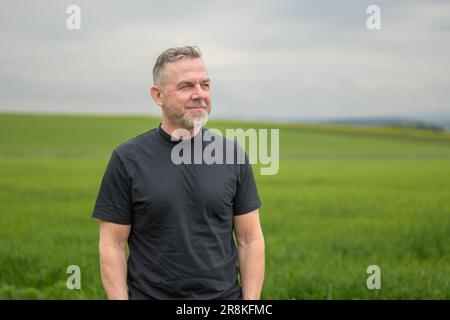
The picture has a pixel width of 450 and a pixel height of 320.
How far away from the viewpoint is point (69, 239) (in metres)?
9.49

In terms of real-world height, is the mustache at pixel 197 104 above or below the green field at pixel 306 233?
above

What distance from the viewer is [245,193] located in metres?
3.24

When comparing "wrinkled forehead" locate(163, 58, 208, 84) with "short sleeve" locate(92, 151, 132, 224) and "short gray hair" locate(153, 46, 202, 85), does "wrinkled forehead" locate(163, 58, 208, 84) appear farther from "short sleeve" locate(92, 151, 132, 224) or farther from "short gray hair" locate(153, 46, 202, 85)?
"short sleeve" locate(92, 151, 132, 224)

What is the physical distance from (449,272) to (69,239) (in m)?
5.73

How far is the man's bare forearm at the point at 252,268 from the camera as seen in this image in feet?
10.9

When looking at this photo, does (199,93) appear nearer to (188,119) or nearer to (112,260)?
(188,119)

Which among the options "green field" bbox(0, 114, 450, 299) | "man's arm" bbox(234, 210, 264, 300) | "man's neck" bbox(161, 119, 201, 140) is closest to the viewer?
"man's neck" bbox(161, 119, 201, 140)

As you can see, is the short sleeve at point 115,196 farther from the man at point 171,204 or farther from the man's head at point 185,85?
the man's head at point 185,85

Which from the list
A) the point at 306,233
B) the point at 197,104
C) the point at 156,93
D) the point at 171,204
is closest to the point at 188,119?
the point at 197,104

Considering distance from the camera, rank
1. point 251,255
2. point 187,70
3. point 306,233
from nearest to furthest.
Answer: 1. point 187,70
2. point 251,255
3. point 306,233

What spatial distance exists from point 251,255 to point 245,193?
37cm

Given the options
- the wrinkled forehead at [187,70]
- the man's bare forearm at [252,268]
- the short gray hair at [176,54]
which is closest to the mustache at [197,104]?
the wrinkled forehead at [187,70]

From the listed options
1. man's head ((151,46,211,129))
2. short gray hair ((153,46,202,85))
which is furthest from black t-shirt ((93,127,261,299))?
short gray hair ((153,46,202,85))

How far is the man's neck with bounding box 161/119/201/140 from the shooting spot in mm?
3148
